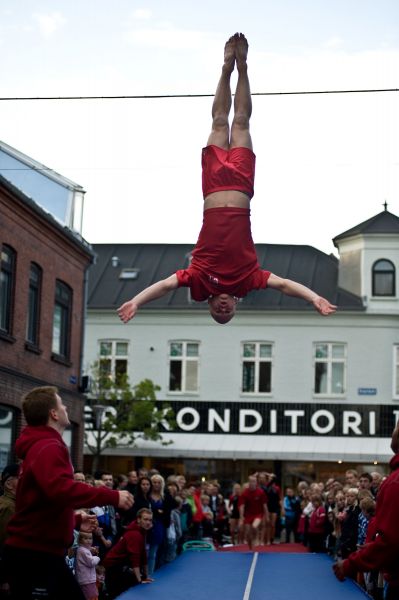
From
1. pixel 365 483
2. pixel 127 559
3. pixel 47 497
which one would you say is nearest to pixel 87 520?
pixel 47 497

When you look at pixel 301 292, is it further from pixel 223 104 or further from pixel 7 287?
pixel 7 287

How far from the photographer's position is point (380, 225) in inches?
1487

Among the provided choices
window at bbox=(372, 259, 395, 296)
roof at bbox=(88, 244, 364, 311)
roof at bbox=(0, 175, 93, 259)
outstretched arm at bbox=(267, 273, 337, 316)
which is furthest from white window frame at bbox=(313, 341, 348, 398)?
outstretched arm at bbox=(267, 273, 337, 316)

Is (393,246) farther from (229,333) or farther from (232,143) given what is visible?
(232,143)

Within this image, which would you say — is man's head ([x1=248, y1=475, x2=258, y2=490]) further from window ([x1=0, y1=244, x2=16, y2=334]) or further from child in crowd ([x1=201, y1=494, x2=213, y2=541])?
window ([x1=0, y1=244, x2=16, y2=334])

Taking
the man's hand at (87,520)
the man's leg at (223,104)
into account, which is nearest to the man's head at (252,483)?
the man's leg at (223,104)

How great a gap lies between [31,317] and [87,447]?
13638 mm

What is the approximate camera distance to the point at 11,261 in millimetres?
23703

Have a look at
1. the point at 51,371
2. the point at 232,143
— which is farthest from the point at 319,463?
the point at 232,143

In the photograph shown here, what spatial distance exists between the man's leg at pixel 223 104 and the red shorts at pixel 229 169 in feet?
0.41

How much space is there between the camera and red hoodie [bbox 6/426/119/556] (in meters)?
6.75

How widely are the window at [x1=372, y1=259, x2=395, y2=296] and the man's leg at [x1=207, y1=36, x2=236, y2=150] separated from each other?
2653 centimetres

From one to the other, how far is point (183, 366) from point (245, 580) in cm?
2289

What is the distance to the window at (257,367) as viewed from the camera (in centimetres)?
3972
